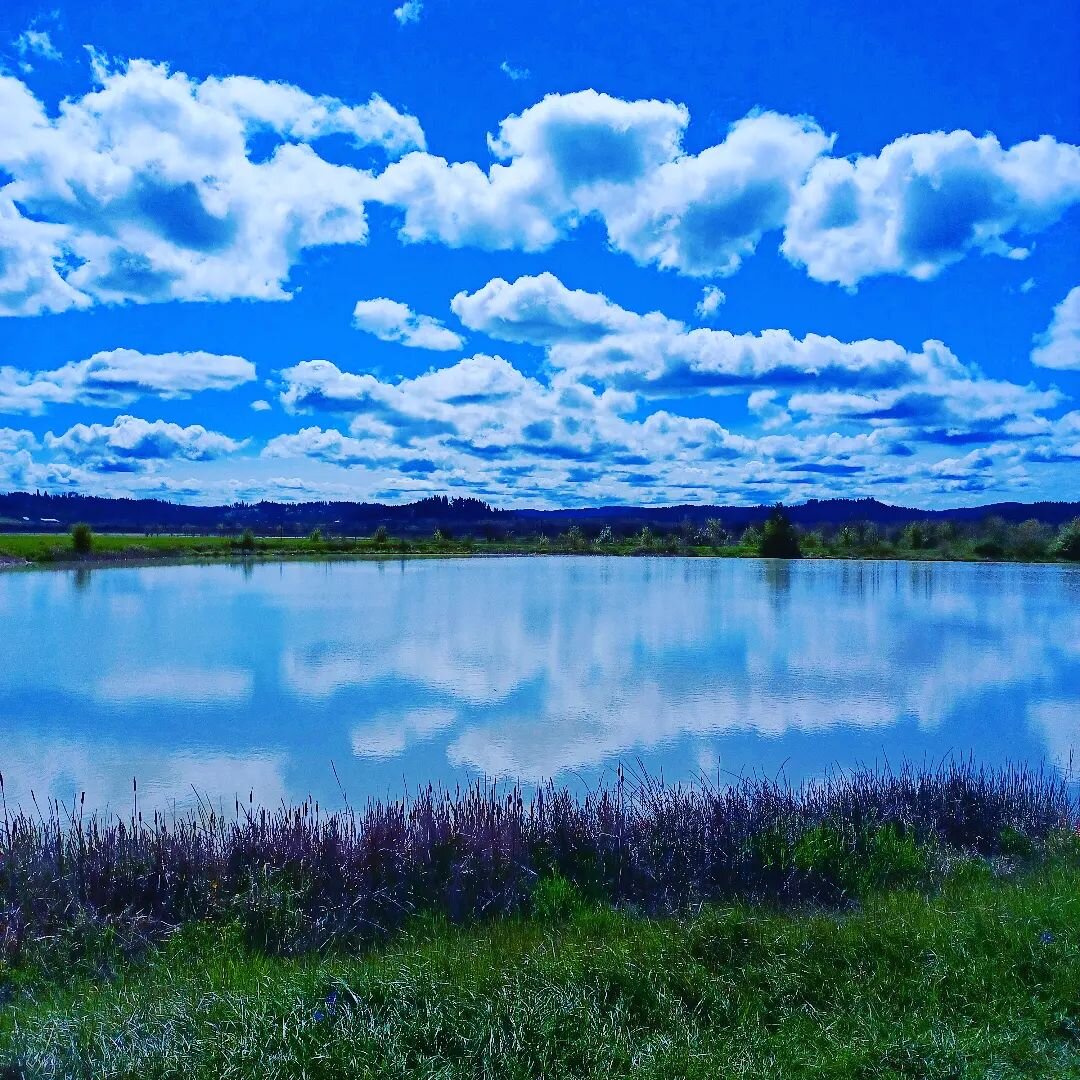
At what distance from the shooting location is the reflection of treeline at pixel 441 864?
6273 millimetres

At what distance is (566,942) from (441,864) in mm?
1914

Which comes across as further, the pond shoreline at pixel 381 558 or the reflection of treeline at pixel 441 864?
the pond shoreline at pixel 381 558

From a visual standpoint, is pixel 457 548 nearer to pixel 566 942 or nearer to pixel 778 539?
pixel 778 539

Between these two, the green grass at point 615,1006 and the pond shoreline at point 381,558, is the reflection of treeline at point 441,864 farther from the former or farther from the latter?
the pond shoreline at point 381,558

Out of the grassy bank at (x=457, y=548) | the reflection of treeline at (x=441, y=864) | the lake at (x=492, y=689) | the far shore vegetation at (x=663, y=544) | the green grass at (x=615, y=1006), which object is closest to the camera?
the green grass at (x=615, y=1006)

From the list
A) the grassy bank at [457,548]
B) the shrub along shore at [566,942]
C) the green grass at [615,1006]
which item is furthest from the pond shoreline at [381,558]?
the green grass at [615,1006]

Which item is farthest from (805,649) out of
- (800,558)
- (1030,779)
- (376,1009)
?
(800,558)

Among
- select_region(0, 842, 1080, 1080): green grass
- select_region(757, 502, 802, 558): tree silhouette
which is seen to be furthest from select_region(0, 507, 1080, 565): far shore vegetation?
select_region(0, 842, 1080, 1080): green grass

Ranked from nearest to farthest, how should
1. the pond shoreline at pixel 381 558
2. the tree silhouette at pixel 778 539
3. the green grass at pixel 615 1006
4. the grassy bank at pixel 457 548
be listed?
1. the green grass at pixel 615 1006
2. the pond shoreline at pixel 381 558
3. the grassy bank at pixel 457 548
4. the tree silhouette at pixel 778 539

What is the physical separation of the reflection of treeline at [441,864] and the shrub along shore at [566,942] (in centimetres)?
2

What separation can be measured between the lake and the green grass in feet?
18.5

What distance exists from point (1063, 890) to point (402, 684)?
13.5 m

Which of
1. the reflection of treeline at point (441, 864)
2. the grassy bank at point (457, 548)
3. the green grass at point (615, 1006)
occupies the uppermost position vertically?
the grassy bank at point (457, 548)

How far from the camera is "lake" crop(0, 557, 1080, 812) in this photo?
12.1 metres
